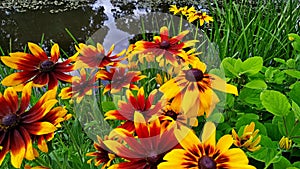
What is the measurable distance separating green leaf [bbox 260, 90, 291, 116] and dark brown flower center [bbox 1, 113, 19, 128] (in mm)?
327

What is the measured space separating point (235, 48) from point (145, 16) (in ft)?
8.05

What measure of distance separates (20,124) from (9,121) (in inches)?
0.6

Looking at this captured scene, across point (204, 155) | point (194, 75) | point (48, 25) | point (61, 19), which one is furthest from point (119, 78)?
point (61, 19)

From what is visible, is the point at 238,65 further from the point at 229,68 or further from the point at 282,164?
the point at 282,164

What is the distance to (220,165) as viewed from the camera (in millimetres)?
402

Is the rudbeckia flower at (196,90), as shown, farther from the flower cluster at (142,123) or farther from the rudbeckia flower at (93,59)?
the rudbeckia flower at (93,59)

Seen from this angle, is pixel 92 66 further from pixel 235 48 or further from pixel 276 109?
pixel 235 48

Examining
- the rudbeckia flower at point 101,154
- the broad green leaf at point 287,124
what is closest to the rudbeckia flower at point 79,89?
the rudbeckia flower at point 101,154

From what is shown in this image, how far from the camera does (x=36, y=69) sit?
1.86 ft

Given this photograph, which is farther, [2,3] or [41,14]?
[2,3]

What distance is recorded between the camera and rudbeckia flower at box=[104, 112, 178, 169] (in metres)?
0.42

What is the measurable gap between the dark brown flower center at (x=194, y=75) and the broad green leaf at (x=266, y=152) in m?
0.12

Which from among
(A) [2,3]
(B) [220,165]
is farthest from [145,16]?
(B) [220,165]

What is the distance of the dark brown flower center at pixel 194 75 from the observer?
510mm
